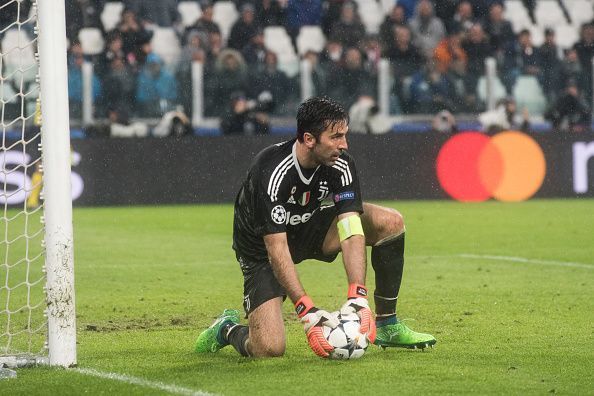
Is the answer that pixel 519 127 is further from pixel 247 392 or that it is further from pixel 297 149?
pixel 247 392

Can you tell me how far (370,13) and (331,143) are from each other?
14924mm

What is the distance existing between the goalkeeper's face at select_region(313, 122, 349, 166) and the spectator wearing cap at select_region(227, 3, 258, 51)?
44.0 ft

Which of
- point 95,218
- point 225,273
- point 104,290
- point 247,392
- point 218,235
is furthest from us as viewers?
point 95,218

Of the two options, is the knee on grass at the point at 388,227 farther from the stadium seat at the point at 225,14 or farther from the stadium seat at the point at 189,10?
the stadium seat at the point at 189,10

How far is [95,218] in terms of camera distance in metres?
16.4

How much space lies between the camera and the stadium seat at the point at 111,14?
19.5 metres

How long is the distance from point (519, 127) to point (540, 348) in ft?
41.2

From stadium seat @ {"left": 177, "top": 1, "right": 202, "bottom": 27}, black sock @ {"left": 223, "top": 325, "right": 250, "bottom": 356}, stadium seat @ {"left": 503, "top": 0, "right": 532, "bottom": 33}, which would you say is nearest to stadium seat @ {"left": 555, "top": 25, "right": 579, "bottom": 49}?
stadium seat @ {"left": 503, "top": 0, "right": 532, "bottom": 33}

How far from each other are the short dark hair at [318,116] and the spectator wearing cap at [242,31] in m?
13.3

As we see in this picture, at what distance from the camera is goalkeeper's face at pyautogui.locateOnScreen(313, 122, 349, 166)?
6.19 metres

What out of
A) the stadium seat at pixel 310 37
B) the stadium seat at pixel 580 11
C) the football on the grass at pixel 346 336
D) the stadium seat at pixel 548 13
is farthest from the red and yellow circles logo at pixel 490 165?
the football on the grass at pixel 346 336

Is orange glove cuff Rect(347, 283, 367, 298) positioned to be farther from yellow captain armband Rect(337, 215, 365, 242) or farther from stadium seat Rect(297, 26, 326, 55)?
stadium seat Rect(297, 26, 326, 55)

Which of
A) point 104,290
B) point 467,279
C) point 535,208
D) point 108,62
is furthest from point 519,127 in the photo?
point 104,290

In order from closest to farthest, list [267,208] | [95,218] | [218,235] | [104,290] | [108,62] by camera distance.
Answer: [267,208]
[104,290]
[218,235]
[95,218]
[108,62]
